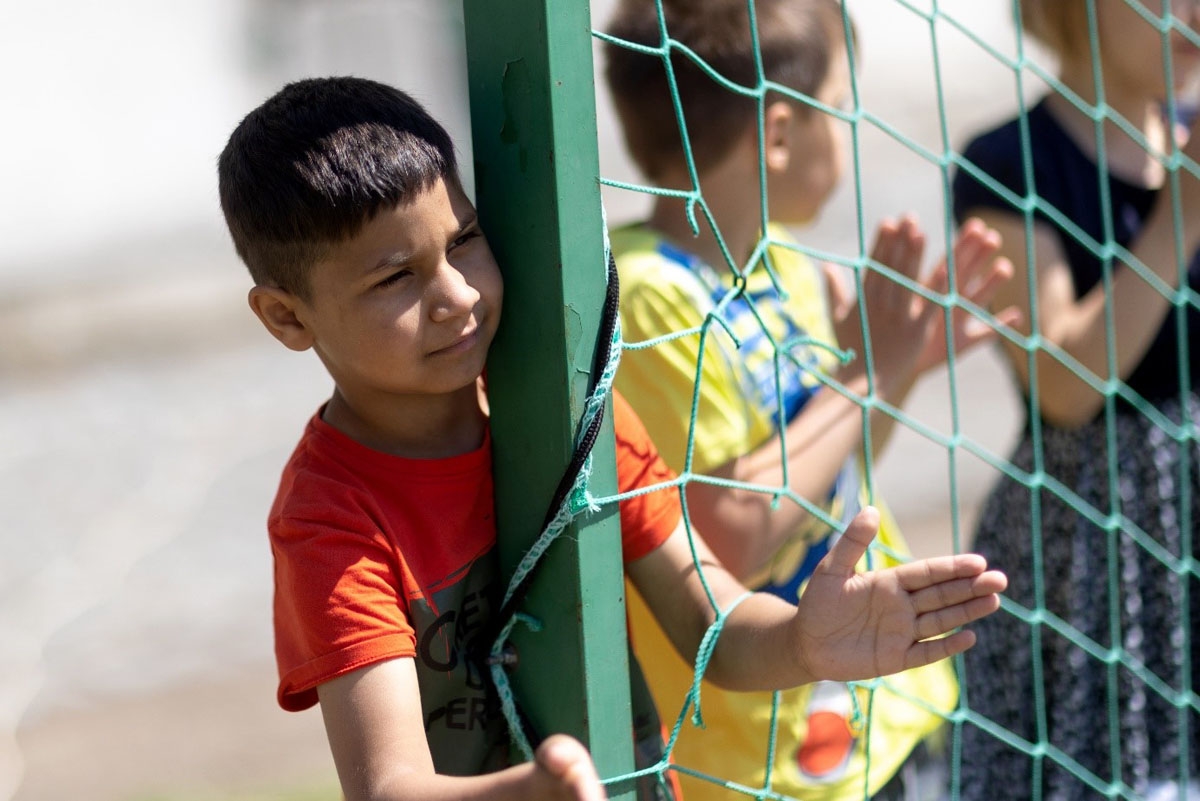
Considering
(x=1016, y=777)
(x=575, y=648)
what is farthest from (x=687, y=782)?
(x=1016, y=777)

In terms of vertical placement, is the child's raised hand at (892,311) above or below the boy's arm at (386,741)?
above

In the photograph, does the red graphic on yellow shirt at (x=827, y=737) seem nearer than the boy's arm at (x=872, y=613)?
No

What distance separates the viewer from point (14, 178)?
7.87 m

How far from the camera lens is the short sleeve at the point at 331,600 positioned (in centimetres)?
→ 93

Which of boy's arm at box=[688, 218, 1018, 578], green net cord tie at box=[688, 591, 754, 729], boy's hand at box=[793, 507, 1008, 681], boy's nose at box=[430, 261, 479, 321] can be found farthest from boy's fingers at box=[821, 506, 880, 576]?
boy's nose at box=[430, 261, 479, 321]

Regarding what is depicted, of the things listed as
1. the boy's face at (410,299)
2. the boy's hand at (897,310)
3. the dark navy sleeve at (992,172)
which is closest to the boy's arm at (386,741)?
the boy's face at (410,299)

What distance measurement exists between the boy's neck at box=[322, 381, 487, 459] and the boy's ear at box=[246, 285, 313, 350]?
0.20 ft

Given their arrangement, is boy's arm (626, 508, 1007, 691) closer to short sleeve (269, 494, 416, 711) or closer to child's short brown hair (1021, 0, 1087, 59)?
short sleeve (269, 494, 416, 711)

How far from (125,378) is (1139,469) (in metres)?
4.55

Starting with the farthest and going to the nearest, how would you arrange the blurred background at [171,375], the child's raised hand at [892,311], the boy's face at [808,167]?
the blurred background at [171,375] < the boy's face at [808,167] < the child's raised hand at [892,311]

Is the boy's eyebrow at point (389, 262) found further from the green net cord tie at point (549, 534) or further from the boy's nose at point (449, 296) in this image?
the green net cord tie at point (549, 534)

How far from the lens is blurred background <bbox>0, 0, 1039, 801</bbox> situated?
291 cm

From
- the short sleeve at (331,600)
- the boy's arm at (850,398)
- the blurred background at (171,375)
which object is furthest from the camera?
the blurred background at (171,375)

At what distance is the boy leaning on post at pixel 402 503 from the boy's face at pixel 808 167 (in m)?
0.59
